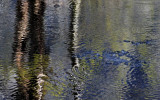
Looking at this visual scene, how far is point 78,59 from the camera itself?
22.8ft

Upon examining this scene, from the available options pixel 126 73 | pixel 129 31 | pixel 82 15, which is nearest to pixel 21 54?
pixel 126 73

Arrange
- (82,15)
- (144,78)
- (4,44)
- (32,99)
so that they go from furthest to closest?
(82,15), (4,44), (144,78), (32,99)

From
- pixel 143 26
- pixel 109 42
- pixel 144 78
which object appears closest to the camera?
pixel 144 78

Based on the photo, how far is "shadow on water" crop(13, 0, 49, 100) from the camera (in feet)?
16.6

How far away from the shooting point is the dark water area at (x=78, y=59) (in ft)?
16.9

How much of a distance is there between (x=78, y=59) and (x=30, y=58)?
84cm

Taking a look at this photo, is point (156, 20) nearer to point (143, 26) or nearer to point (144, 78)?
point (143, 26)

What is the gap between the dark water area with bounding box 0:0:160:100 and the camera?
515 cm

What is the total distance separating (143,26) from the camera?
11.4 meters

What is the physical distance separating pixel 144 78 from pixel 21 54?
96.0 inches

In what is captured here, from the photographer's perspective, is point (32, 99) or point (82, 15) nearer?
point (32, 99)

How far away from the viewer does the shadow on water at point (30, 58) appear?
5.06 metres

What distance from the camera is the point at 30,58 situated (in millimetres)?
6848

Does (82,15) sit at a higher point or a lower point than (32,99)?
higher
